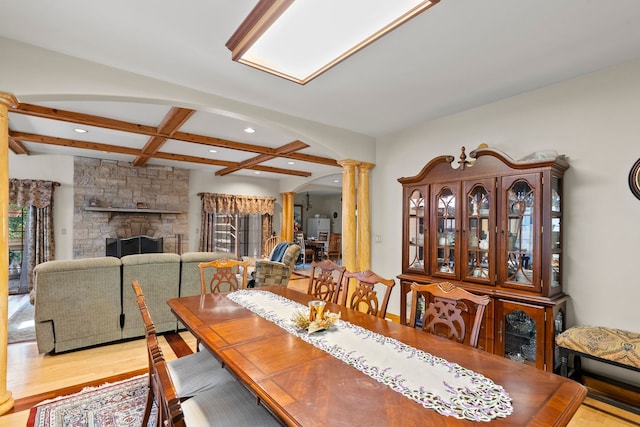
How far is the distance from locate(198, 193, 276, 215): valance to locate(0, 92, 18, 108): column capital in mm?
5146

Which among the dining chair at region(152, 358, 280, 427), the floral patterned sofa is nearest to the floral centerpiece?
the dining chair at region(152, 358, 280, 427)

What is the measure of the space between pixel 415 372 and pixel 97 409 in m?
2.24

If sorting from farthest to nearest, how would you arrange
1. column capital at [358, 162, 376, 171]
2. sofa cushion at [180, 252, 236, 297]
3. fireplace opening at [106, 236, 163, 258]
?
fireplace opening at [106, 236, 163, 258]
column capital at [358, 162, 376, 171]
sofa cushion at [180, 252, 236, 297]

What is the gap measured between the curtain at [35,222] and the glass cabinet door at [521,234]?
281 inches

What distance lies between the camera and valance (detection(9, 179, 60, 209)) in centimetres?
529

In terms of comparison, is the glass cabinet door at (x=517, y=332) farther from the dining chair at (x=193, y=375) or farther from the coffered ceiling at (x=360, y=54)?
the dining chair at (x=193, y=375)

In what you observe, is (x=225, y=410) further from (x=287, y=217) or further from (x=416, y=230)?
(x=287, y=217)

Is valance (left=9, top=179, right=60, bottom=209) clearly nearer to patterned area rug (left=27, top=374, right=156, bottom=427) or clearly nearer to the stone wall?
the stone wall

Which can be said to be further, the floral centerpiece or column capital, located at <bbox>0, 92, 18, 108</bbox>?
column capital, located at <bbox>0, 92, 18, 108</bbox>

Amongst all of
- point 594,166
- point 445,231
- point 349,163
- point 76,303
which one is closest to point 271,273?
point 349,163

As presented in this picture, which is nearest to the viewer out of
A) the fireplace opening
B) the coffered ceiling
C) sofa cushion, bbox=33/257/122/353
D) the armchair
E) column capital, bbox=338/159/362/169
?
the coffered ceiling

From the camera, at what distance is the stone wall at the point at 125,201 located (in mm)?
5898

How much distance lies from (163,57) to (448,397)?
2680 millimetres

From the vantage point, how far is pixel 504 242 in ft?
8.70
